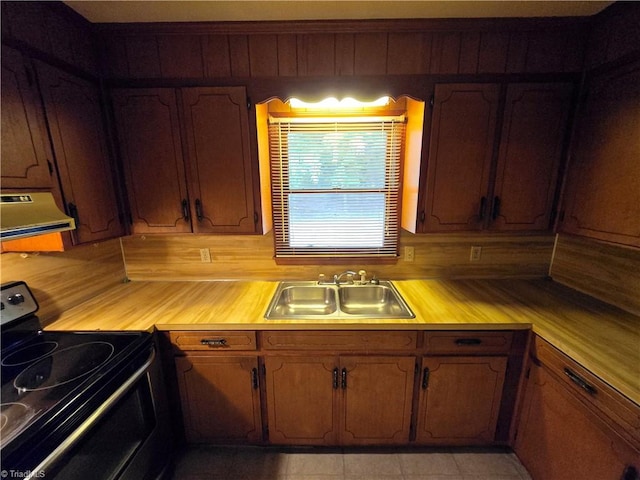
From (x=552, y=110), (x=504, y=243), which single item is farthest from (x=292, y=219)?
(x=552, y=110)

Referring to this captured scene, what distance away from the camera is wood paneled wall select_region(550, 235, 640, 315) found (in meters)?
1.38

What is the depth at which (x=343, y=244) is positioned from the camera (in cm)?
190

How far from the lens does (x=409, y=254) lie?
1.88 metres

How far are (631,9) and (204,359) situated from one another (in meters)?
2.68

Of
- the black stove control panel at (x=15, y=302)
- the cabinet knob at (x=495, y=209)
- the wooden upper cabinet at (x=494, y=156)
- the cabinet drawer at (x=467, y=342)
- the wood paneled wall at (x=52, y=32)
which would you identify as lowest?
the cabinet drawer at (x=467, y=342)

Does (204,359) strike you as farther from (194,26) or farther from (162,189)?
(194,26)

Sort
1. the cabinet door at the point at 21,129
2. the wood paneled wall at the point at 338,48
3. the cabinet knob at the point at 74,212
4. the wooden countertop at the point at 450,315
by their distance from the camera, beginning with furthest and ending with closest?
1. the wood paneled wall at the point at 338,48
2. the cabinet knob at the point at 74,212
3. the wooden countertop at the point at 450,315
4. the cabinet door at the point at 21,129

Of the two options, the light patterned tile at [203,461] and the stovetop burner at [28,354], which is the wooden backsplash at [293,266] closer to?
the stovetop burner at [28,354]

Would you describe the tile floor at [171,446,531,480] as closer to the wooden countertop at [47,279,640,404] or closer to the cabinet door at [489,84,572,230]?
the wooden countertop at [47,279,640,404]

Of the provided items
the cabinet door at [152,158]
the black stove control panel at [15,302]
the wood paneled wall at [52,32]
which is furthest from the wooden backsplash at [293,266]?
the wood paneled wall at [52,32]

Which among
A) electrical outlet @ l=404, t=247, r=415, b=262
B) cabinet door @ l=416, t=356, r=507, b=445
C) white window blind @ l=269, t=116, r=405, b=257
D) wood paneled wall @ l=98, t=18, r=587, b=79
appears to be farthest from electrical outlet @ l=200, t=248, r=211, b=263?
cabinet door @ l=416, t=356, r=507, b=445

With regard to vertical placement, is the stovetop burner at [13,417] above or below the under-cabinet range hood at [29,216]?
below

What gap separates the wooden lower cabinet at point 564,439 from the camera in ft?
3.09

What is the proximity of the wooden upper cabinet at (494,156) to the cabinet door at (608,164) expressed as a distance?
87mm
